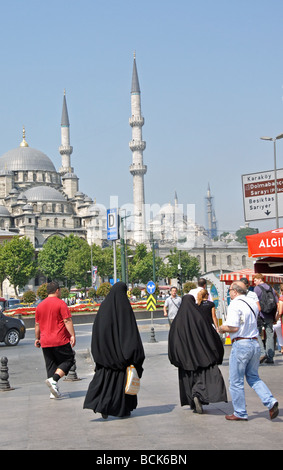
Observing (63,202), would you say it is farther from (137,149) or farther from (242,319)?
(242,319)

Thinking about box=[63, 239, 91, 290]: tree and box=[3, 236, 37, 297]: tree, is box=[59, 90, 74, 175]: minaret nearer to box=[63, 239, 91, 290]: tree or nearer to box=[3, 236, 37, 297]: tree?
box=[63, 239, 91, 290]: tree

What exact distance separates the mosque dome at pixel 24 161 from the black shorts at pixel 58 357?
367 feet

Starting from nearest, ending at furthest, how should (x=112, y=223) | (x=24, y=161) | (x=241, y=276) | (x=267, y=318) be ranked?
1. (x=267, y=318)
2. (x=241, y=276)
3. (x=112, y=223)
4. (x=24, y=161)

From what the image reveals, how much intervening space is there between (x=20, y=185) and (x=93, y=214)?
14.3 m

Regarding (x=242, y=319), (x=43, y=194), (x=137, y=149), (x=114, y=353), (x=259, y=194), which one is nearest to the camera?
(x=242, y=319)

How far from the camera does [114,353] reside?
8.22m

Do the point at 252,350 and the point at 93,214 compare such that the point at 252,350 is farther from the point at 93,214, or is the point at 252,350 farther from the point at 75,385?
the point at 93,214

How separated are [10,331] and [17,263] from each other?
62.7m

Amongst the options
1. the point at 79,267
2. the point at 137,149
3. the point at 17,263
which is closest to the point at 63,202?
the point at 137,149

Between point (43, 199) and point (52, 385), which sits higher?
point (43, 199)

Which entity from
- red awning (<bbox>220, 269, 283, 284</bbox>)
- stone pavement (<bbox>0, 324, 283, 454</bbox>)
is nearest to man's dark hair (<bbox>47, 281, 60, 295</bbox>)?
stone pavement (<bbox>0, 324, 283, 454</bbox>)

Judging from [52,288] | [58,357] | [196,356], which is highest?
[52,288]

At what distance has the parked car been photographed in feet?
72.5

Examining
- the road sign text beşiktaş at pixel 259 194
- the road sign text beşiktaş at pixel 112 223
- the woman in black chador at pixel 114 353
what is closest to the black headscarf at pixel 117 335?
the woman in black chador at pixel 114 353
